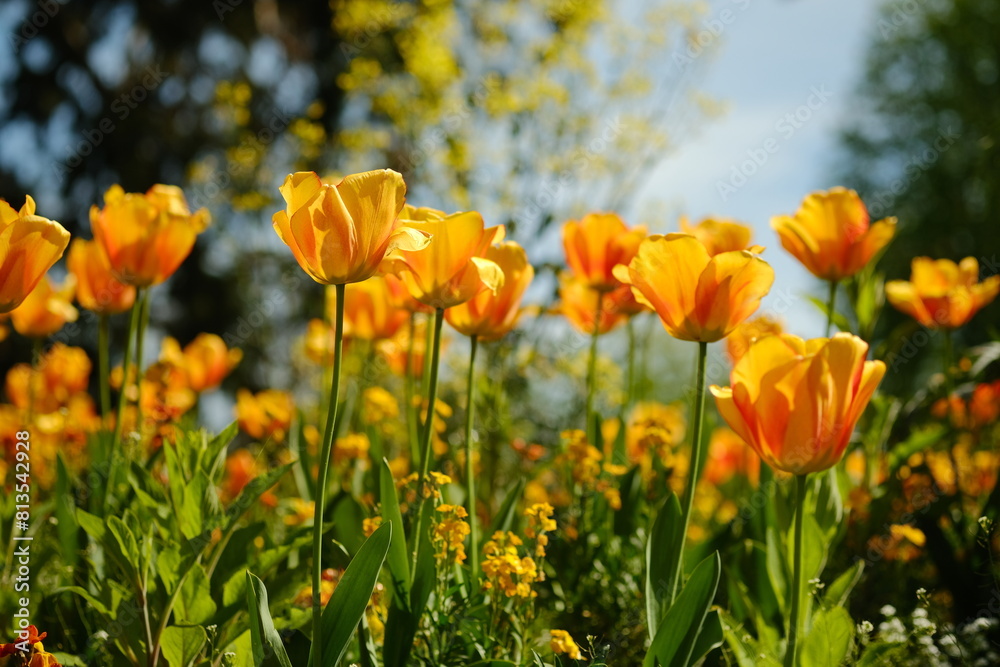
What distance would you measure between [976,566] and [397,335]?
1727 millimetres

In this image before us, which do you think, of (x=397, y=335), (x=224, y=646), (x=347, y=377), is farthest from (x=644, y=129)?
(x=224, y=646)

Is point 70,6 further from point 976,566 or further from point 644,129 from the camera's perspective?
point 976,566

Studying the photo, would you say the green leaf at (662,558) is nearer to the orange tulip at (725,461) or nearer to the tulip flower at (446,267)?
the tulip flower at (446,267)

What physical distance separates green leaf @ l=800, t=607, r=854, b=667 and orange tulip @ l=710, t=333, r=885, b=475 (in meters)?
0.35

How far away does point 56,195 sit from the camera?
10.2m

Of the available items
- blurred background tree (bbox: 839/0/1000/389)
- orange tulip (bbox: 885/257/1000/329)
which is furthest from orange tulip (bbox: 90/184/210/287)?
blurred background tree (bbox: 839/0/1000/389)

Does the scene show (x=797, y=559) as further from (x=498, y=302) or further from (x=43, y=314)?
(x=43, y=314)

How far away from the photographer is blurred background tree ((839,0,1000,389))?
1666 centimetres

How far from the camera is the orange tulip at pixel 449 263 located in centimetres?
141

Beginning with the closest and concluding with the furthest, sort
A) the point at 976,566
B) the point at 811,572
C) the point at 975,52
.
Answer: the point at 811,572 → the point at 976,566 → the point at 975,52

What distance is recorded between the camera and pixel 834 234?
2.02 m

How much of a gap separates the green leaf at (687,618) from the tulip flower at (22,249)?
3.61 ft

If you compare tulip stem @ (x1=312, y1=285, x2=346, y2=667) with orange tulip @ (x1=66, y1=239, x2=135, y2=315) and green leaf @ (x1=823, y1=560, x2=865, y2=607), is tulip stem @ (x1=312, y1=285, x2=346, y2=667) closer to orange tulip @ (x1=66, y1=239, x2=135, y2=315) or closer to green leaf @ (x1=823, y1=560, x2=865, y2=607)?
green leaf @ (x1=823, y1=560, x2=865, y2=607)

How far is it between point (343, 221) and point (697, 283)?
0.59 meters
